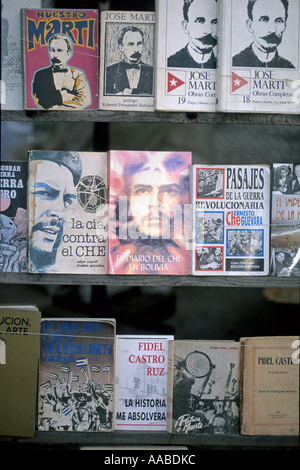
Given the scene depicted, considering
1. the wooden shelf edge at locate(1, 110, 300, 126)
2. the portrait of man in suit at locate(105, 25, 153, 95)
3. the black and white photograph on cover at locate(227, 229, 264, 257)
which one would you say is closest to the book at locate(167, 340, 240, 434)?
the black and white photograph on cover at locate(227, 229, 264, 257)

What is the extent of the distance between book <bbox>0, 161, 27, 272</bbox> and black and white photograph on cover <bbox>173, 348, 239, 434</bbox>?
68 centimetres

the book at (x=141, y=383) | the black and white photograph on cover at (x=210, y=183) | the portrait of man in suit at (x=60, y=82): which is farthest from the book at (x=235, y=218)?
the portrait of man in suit at (x=60, y=82)

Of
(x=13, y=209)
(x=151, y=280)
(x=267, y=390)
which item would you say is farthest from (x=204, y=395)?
(x=13, y=209)

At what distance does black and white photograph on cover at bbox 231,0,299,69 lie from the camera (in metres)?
1.88

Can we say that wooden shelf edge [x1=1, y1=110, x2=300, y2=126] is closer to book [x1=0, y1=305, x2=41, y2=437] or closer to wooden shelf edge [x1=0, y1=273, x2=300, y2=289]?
wooden shelf edge [x1=0, y1=273, x2=300, y2=289]

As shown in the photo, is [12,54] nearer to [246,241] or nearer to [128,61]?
[128,61]

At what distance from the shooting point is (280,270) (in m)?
1.93

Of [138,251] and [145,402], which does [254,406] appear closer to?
[145,402]

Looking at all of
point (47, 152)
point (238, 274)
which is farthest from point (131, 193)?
point (238, 274)

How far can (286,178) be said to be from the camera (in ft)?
6.34

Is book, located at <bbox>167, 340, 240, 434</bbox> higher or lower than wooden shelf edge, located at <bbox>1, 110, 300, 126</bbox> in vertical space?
lower

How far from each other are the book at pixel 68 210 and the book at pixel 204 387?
419mm

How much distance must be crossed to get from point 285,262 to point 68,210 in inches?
30.0
